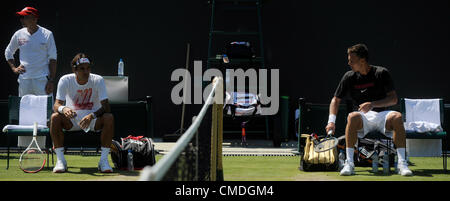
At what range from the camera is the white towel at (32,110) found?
26.1 ft

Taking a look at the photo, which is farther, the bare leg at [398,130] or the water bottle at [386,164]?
the water bottle at [386,164]

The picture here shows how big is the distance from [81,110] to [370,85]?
10.3 feet

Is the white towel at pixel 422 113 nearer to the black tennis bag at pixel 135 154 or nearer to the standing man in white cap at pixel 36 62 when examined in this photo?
the black tennis bag at pixel 135 154

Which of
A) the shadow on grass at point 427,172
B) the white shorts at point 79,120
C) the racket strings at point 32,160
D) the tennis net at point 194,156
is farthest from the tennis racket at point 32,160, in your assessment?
the shadow on grass at point 427,172

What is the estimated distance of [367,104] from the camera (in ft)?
22.8

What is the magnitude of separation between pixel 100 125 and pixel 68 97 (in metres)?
0.52

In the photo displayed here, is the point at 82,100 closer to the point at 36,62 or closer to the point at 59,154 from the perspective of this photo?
the point at 59,154

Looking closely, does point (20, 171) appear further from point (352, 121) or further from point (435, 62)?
point (435, 62)

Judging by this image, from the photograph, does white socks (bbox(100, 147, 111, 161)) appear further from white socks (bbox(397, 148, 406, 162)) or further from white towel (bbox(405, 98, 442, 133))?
white towel (bbox(405, 98, 442, 133))

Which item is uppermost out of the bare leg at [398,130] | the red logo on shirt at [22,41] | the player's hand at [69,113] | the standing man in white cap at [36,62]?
the red logo on shirt at [22,41]

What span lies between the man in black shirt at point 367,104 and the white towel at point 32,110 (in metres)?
3.40

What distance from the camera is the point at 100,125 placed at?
734cm

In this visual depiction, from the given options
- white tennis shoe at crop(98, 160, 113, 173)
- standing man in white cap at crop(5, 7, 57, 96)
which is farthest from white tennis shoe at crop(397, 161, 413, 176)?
standing man in white cap at crop(5, 7, 57, 96)

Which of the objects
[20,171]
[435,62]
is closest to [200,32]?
[435,62]
